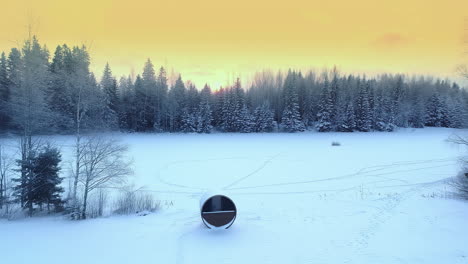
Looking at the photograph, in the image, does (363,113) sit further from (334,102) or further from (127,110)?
(127,110)

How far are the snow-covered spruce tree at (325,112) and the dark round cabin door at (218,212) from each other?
49.9 m

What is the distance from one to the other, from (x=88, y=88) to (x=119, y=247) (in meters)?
7.77

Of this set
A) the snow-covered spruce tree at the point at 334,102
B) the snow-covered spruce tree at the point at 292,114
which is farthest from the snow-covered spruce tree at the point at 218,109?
the snow-covered spruce tree at the point at 334,102

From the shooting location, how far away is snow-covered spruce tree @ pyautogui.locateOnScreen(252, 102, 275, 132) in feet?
178

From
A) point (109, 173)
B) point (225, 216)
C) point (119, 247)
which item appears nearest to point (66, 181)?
point (109, 173)

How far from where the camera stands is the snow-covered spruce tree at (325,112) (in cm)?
5403

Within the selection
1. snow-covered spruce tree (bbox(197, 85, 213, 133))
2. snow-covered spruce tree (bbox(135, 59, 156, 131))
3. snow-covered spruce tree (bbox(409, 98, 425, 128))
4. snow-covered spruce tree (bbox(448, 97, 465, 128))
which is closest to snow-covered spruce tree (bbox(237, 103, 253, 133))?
snow-covered spruce tree (bbox(197, 85, 213, 133))

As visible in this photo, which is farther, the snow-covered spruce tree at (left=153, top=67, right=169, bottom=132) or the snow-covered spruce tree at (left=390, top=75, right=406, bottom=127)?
the snow-covered spruce tree at (left=390, top=75, right=406, bottom=127)

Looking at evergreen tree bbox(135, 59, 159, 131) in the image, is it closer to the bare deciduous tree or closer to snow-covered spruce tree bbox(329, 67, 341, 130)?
snow-covered spruce tree bbox(329, 67, 341, 130)

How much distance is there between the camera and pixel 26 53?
40.4 ft

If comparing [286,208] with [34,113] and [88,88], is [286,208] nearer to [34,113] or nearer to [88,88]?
[88,88]

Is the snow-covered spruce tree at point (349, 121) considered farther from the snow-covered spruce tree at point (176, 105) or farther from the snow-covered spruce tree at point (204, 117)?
the snow-covered spruce tree at point (176, 105)

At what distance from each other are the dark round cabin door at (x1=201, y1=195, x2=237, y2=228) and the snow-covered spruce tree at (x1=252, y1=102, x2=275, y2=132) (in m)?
46.7

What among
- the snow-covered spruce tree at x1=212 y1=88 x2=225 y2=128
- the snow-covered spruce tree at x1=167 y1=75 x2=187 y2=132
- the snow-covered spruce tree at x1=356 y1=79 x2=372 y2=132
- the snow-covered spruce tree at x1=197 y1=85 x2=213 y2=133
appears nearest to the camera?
the snow-covered spruce tree at x1=197 y1=85 x2=213 y2=133
